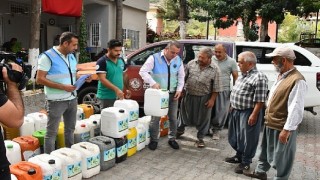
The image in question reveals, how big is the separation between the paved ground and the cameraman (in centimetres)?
239

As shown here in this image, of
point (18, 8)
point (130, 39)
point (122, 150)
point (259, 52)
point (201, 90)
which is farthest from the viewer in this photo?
point (130, 39)

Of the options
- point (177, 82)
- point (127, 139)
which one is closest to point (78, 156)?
point (127, 139)

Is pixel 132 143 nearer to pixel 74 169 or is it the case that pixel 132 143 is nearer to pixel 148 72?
pixel 148 72

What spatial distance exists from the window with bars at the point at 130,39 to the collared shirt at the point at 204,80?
1183 cm

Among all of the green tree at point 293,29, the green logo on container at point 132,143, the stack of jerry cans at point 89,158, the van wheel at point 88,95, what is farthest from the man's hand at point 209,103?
the green tree at point 293,29

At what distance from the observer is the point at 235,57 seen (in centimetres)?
687

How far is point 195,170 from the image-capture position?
15.9ft

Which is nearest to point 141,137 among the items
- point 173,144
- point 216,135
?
point 173,144

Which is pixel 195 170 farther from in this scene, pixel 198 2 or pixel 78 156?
pixel 198 2

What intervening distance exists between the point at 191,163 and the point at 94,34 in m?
11.9

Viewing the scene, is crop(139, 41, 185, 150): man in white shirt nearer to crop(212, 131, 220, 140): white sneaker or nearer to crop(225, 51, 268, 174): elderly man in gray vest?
crop(212, 131, 220, 140): white sneaker

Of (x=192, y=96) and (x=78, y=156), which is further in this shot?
(x=192, y=96)

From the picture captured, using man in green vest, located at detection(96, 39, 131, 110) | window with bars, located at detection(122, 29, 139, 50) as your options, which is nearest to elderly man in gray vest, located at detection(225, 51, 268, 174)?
man in green vest, located at detection(96, 39, 131, 110)

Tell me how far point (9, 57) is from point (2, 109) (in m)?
0.76
